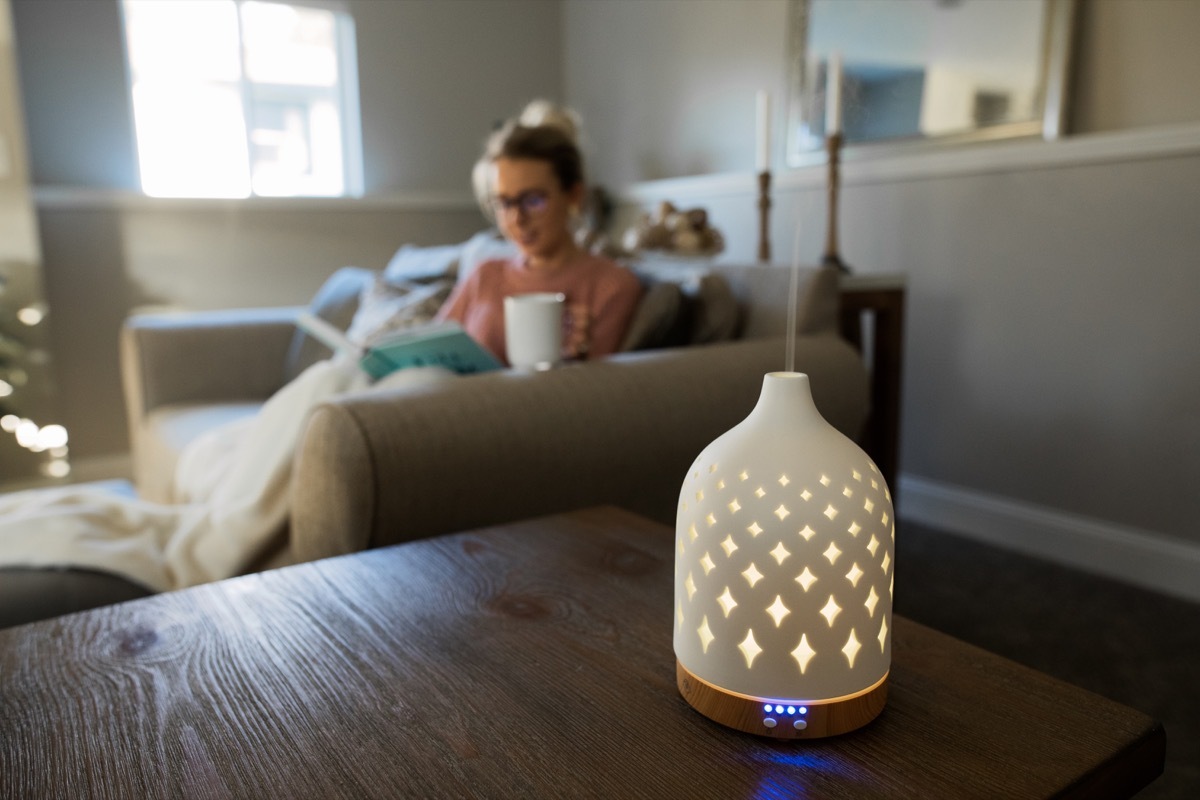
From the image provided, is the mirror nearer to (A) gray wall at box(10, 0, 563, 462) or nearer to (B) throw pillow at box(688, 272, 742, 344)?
(B) throw pillow at box(688, 272, 742, 344)

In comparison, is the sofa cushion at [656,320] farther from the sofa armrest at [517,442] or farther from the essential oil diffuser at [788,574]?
the essential oil diffuser at [788,574]

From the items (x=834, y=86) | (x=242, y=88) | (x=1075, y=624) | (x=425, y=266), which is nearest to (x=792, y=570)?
(x=242, y=88)

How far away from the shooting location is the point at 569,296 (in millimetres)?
1382

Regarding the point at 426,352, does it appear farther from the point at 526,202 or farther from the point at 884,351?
the point at 884,351

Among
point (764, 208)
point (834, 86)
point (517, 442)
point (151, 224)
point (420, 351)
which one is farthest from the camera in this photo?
point (151, 224)

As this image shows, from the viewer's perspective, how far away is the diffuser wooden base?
0.40 m

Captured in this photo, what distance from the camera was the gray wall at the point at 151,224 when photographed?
5.70ft

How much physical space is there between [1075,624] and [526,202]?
3.99 ft

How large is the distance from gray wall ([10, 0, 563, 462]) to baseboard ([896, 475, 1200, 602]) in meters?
1.37

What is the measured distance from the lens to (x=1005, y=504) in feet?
6.27

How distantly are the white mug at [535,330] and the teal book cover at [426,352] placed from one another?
2.1 inches

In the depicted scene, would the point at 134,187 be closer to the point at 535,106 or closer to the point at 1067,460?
the point at 535,106

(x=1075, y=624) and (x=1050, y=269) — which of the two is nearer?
(x=1075, y=624)

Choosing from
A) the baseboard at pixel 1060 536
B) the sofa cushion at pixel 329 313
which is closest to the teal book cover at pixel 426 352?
the sofa cushion at pixel 329 313
